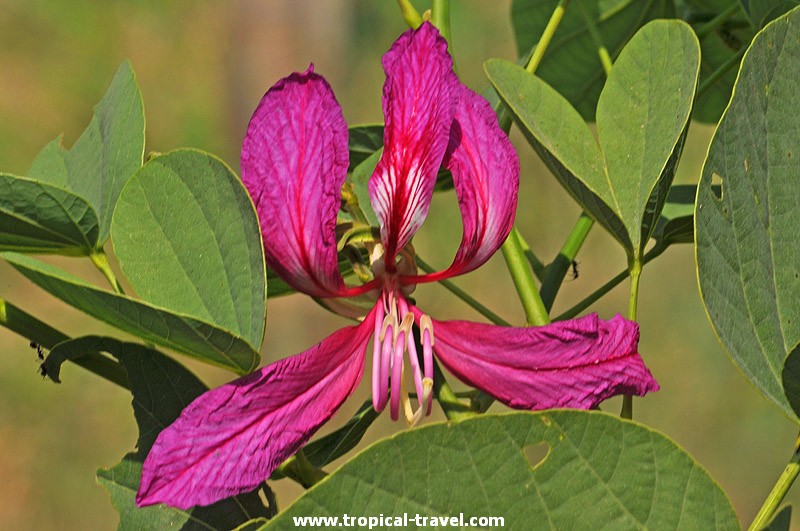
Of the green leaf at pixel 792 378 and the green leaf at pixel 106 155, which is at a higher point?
the green leaf at pixel 106 155

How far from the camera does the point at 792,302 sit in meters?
0.60

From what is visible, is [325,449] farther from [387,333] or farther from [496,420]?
[496,420]

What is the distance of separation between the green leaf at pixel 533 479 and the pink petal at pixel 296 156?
174 mm

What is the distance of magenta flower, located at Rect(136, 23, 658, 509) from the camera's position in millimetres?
577

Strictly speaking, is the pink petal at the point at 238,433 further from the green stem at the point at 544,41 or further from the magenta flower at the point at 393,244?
the green stem at the point at 544,41

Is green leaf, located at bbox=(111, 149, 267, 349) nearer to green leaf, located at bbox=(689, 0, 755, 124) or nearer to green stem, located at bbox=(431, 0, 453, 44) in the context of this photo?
green stem, located at bbox=(431, 0, 453, 44)

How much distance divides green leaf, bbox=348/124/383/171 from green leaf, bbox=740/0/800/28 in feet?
1.07

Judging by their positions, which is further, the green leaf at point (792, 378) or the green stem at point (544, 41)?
the green stem at point (544, 41)

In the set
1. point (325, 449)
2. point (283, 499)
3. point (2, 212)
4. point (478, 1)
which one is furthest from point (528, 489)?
point (478, 1)

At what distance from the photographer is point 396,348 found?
0.61 meters

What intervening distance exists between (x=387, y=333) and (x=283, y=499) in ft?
8.71

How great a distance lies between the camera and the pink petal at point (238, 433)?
537 mm

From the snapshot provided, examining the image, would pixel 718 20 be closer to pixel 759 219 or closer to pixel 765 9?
pixel 765 9

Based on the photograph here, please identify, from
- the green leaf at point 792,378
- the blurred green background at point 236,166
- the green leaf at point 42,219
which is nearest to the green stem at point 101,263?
the green leaf at point 42,219
